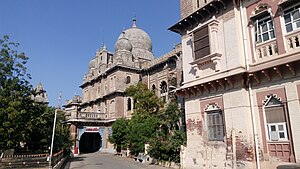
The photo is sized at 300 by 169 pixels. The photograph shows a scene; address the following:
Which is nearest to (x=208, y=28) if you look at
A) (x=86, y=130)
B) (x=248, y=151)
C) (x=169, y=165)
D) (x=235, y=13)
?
(x=235, y=13)

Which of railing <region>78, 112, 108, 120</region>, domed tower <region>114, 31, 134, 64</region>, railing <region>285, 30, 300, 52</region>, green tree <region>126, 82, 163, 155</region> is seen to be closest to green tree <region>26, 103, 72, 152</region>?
green tree <region>126, 82, 163, 155</region>

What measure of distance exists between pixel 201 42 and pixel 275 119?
490cm

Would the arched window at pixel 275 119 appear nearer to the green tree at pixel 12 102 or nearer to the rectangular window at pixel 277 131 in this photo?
the rectangular window at pixel 277 131

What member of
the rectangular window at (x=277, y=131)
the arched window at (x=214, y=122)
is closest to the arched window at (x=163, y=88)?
the arched window at (x=214, y=122)

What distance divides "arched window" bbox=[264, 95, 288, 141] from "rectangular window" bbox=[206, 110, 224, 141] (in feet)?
6.90

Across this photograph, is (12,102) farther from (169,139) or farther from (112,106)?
→ (112,106)

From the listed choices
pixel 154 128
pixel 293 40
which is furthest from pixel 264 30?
pixel 154 128

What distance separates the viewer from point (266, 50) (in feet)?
32.6

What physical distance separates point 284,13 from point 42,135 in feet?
57.3

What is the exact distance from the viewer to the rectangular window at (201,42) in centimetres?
1192

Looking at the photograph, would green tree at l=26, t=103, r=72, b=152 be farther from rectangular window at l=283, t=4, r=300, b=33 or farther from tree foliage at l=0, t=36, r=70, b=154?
rectangular window at l=283, t=4, r=300, b=33

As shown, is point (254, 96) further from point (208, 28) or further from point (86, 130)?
point (86, 130)

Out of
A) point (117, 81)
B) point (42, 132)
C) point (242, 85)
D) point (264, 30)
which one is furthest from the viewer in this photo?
point (117, 81)

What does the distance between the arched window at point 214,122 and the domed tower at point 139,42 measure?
24.3 m
